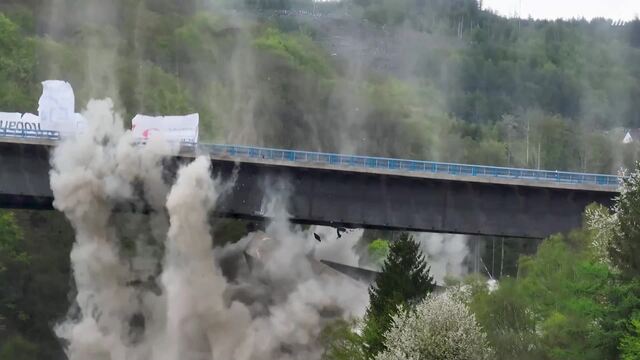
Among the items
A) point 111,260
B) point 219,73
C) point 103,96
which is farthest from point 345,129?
point 111,260

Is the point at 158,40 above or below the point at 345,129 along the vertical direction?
above

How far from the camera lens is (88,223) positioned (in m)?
70.8

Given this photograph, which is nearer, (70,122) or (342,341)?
(342,341)

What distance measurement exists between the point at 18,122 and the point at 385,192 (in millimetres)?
22247

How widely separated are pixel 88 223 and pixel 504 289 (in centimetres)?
2397

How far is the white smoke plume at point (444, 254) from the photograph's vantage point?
351ft

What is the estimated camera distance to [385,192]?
7188 centimetres

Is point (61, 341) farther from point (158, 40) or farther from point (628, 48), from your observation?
point (628, 48)

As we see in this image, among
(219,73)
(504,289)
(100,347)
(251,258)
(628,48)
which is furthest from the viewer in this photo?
(628,48)

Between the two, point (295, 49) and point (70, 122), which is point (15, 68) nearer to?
point (295, 49)

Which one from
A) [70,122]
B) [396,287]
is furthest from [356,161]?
[70,122]

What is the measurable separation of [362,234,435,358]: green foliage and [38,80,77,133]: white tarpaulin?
846 inches

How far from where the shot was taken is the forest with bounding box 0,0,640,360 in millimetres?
60531

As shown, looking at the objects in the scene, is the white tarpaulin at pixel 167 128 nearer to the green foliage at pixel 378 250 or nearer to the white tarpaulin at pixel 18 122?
the white tarpaulin at pixel 18 122
